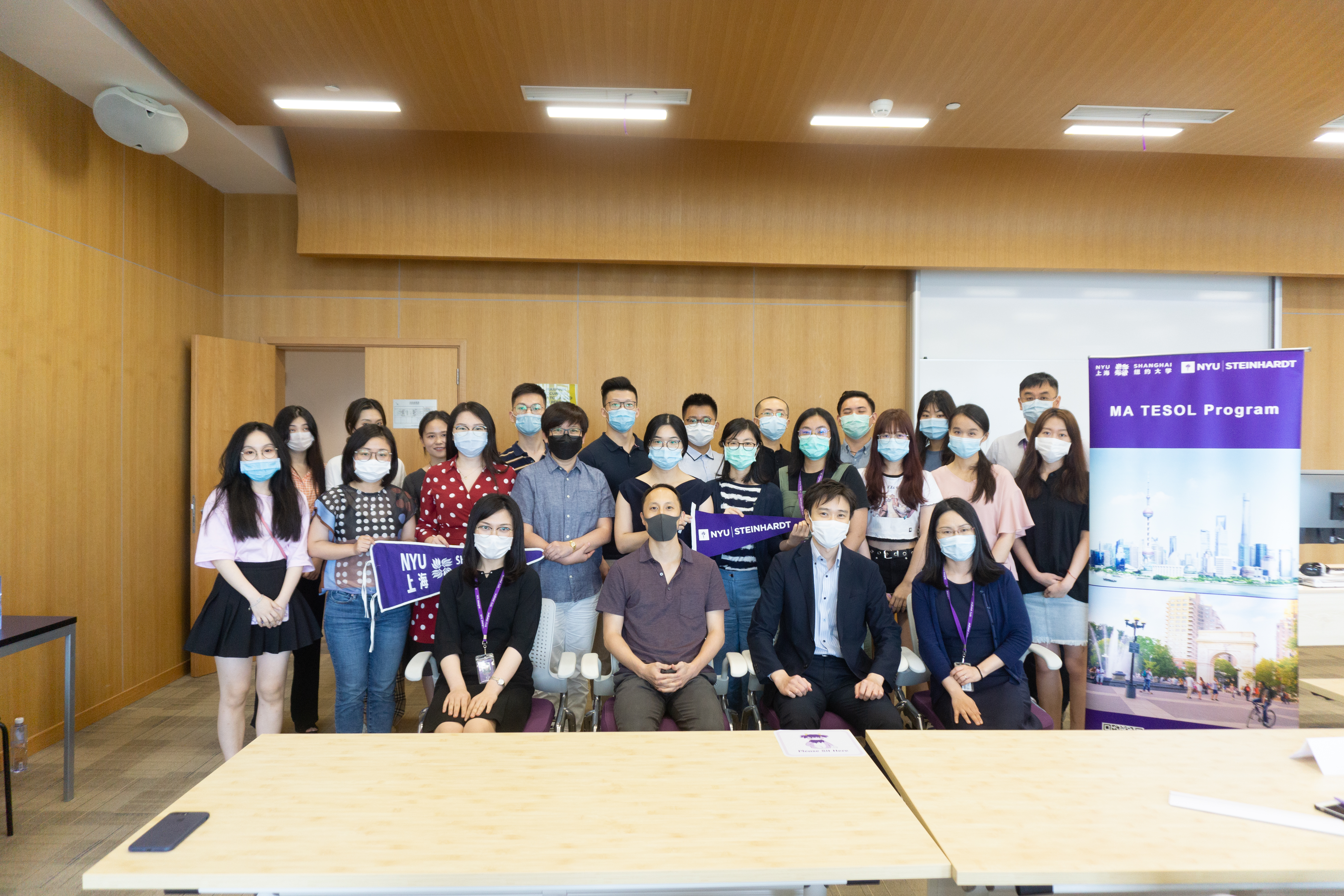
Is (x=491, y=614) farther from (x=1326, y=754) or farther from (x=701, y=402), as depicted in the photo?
(x=1326, y=754)

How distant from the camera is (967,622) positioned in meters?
3.04

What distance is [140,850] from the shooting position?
4.75 feet

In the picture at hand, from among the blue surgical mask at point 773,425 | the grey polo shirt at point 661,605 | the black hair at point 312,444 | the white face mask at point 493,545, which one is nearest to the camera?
the white face mask at point 493,545

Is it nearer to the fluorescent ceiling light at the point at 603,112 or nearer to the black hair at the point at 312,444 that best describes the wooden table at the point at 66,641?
the black hair at the point at 312,444

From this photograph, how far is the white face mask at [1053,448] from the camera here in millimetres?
3557

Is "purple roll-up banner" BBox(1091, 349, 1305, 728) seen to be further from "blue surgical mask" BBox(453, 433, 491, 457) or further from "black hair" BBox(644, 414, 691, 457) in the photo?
"blue surgical mask" BBox(453, 433, 491, 457)

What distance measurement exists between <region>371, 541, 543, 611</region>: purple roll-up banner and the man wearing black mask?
25 cm

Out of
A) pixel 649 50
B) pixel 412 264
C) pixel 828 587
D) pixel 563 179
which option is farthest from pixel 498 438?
pixel 828 587

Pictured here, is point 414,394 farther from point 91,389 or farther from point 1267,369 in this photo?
point 1267,369

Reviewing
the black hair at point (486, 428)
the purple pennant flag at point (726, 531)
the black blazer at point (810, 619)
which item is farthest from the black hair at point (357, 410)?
the black blazer at point (810, 619)

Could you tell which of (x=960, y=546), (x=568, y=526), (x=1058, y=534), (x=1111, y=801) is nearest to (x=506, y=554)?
(x=568, y=526)

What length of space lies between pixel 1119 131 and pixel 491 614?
16.1 ft

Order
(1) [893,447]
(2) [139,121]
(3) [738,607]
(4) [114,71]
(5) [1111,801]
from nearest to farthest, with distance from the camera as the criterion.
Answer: (5) [1111,801]
(3) [738,607]
(1) [893,447]
(4) [114,71]
(2) [139,121]

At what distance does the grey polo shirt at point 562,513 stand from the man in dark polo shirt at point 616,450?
287 millimetres
